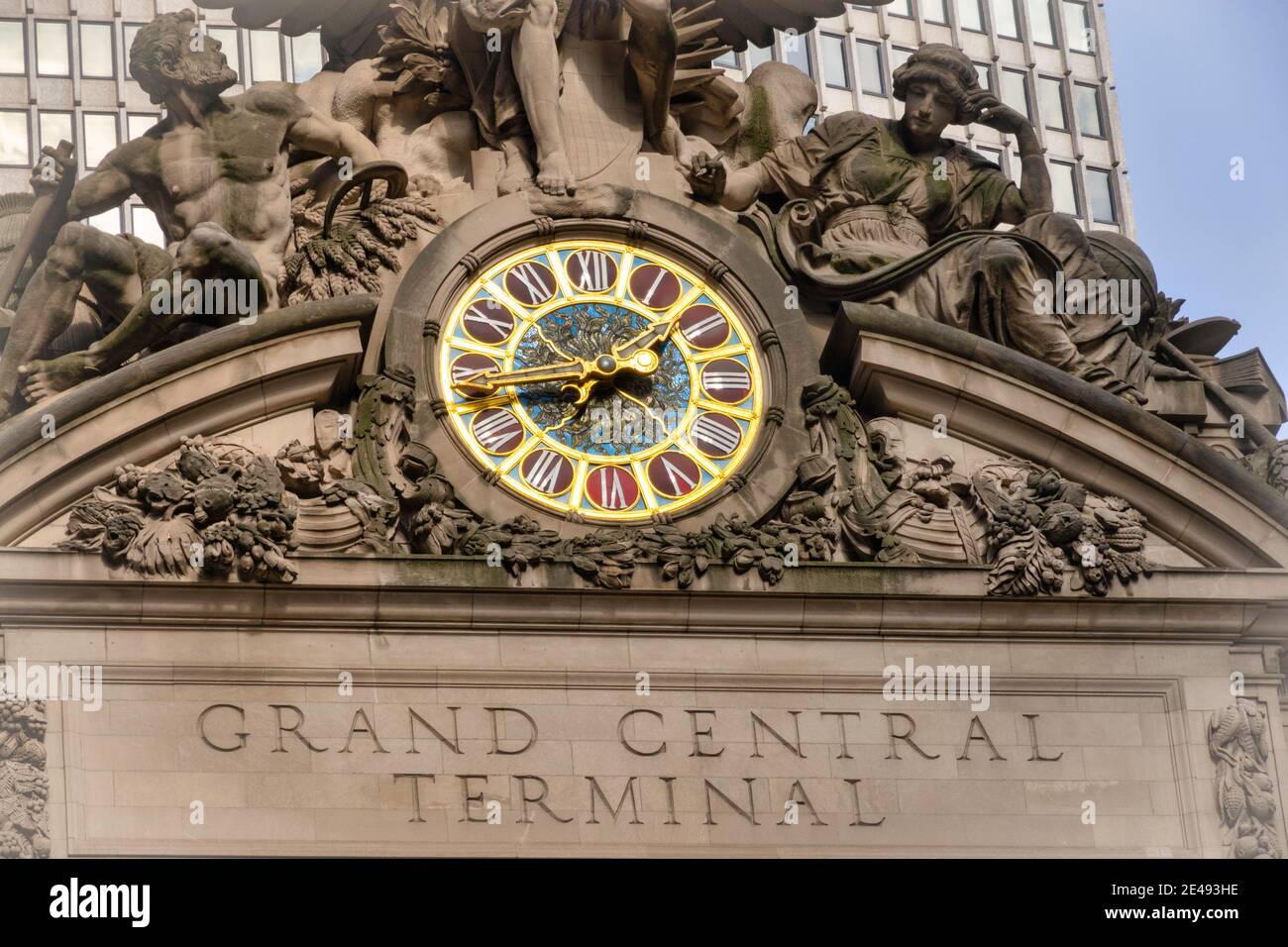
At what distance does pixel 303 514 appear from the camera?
24.2 m

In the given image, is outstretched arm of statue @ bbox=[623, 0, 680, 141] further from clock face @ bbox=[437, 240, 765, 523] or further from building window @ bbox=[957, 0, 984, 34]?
building window @ bbox=[957, 0, 984, 34]

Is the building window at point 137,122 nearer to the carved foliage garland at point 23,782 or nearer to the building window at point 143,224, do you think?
the building window at point 143,224

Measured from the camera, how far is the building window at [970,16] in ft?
153

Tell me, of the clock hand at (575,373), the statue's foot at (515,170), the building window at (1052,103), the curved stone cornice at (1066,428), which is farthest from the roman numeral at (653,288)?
the building window at (1052,103)

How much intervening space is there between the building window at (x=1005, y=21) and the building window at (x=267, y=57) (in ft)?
34.5

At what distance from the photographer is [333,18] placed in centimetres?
2750

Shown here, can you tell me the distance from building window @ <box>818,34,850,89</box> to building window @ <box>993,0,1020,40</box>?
2239mm

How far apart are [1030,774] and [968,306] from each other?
403 centimetres

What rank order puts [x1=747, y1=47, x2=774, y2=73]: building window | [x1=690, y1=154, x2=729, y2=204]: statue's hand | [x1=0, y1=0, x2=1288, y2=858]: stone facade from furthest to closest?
[x1=747, y1=47, x2=774, y2=73]: building window < [x1=690, y1=154, x2=729, y2=204]: statue's hand < [x1=0, y1=0, x2=1288, y2=858]: stone facade

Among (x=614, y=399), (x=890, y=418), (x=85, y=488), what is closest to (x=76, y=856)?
(x=85, y=488)

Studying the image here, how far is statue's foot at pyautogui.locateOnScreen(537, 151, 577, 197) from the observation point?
26.2 m

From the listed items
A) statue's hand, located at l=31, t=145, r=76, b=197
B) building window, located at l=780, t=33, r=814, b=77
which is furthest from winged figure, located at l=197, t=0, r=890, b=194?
building window, located at l=780, t=33, r=814, b=77

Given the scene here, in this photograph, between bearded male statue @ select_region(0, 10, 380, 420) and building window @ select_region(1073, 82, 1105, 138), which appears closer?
bearded male statue @ select_region(0, 10, 380, 420)

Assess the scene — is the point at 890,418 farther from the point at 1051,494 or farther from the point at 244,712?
the point at 244,712
